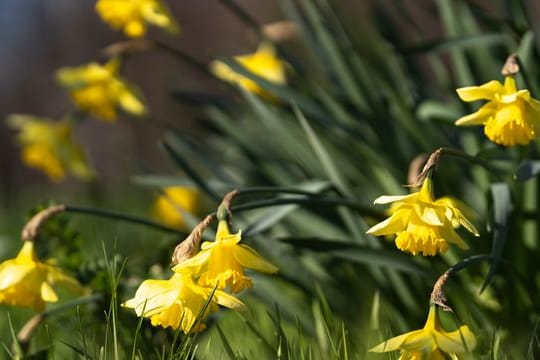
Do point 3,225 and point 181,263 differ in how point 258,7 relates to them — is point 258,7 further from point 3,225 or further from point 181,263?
point 181,263

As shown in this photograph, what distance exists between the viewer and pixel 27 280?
1564 mm

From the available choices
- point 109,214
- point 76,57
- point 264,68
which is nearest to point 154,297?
point 109,214

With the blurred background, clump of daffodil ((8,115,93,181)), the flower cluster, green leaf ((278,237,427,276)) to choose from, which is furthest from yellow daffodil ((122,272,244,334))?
the blurred background

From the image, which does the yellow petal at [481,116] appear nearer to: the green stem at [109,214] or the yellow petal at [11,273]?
the green stem at [109,214]

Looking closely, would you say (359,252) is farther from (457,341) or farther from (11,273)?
(11,273)

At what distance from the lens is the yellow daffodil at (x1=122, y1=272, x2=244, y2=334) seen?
1347 mm

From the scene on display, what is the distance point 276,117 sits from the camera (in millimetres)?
2252

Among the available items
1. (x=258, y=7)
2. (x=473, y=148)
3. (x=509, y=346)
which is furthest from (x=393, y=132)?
(x=258, y=7)

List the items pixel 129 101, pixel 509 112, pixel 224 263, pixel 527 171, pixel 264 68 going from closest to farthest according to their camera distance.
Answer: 1. pixel 224 263
2. pixel 509 112
3. pixel 527 171
4. pixel 129 101
5. pixel 264 68

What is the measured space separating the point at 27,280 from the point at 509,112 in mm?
845

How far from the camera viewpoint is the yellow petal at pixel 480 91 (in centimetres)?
148

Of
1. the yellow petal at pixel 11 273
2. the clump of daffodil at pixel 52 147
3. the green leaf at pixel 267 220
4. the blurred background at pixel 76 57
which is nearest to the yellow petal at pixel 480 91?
the green leaf at pixel 267 220

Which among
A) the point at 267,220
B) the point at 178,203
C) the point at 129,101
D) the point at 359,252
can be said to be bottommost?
the point at 178,203

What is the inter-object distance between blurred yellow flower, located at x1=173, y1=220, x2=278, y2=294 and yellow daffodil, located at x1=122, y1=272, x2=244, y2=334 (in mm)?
17
